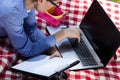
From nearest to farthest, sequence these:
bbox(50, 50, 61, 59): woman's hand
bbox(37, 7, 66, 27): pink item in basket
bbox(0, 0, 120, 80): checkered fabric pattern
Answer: bbox(0, 0, 120, 80): checkered fabric pattern → bbox(50, 50, 61, 59): woman's hand → bbox(37, 7, 66, 27): pink item in basket

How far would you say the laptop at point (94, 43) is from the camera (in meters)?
1.64

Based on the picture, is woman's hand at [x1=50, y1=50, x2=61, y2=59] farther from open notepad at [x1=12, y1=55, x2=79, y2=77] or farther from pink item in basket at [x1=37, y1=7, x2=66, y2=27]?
pink item in basket at [x1=37, y1=7, x2=66, y2=27]

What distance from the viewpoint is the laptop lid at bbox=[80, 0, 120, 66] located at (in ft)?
5.29

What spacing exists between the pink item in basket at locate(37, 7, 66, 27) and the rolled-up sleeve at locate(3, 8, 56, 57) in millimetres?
312

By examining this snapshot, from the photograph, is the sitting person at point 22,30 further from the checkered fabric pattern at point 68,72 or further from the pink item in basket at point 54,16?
the pink item in basket at point 54,16

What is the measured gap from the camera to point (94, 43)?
71.0 inches

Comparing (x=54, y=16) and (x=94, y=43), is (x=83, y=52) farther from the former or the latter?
(x=54, y=16)

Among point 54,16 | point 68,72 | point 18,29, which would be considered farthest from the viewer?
point 54,16

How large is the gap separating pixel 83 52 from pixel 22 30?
1.41 feet

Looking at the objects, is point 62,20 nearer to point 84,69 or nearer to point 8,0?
point 84,69

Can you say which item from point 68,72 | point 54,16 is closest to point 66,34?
point 68,72

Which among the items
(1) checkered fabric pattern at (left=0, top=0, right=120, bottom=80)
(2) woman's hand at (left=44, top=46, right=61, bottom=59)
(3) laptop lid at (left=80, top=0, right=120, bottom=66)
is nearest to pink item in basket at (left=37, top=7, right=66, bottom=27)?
(1) checkered fabric pattern at (left=0, top=0, right=120, bottom=80)

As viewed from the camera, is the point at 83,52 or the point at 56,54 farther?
the point at 83,52

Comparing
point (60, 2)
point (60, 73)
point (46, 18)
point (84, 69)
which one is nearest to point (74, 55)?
point (84, 69)
